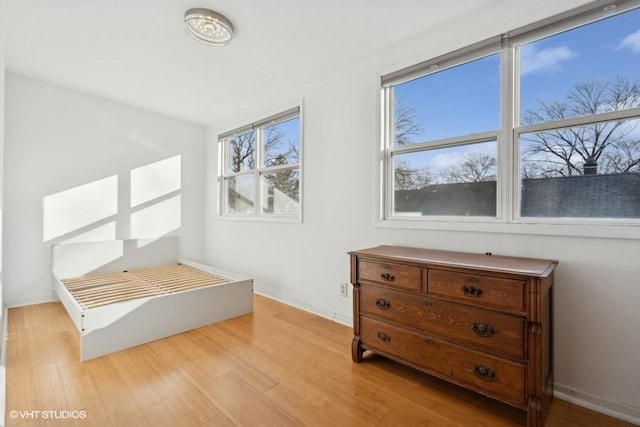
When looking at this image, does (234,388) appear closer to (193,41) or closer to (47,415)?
(47,415)

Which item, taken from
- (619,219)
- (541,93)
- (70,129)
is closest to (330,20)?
(541,93)

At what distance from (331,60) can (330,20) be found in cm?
55

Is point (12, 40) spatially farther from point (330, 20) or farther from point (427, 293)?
point (427, 293)

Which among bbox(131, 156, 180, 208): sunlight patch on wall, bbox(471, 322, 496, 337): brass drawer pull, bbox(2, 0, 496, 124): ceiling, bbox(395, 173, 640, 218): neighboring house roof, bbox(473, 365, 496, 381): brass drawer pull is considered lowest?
bbox(473, 365, 496, 381): brass drawer pull

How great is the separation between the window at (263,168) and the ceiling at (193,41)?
0.51 meters

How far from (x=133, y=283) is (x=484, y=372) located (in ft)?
10.7

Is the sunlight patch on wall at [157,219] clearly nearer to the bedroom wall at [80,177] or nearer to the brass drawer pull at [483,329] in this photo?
the bedroom wall at [80,177]

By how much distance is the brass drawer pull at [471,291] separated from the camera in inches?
62.2

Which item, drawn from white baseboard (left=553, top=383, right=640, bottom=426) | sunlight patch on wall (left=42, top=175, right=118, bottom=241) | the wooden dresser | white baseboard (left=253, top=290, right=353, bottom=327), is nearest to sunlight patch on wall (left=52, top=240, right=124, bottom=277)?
sunlight patch on wall (left=42, top=175, right=118, bottom=241)

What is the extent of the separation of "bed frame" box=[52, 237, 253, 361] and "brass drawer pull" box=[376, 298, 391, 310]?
4.95 feet

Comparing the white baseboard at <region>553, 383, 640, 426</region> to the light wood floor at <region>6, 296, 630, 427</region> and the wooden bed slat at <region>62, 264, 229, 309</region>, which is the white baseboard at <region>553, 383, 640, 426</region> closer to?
the light wood floor at <region>6, 296, 630, 427</region>

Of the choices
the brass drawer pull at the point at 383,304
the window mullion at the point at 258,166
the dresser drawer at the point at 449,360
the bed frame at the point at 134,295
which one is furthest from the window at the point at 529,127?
the window mullion at the point at 258,166

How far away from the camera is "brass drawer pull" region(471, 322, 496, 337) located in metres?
1.55

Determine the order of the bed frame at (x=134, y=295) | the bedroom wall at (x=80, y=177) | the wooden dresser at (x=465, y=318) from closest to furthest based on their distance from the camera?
1. the wooden dresser at (x=465, y=318)
2. the bed frame at (x=134, y=295)
3. the bedroom wall at (x=80, y=177)
